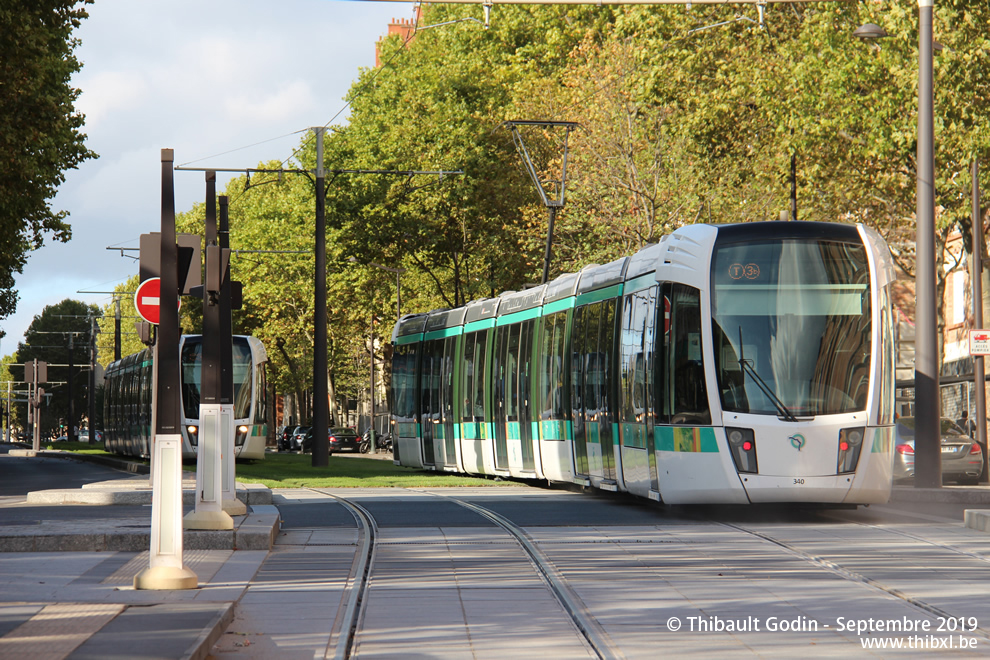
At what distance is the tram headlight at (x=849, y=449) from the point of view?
614 inches

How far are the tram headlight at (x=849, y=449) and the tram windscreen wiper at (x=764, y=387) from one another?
0.57 metres

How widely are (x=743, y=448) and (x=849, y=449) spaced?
44.2 inches

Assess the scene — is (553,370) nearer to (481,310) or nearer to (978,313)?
(481,310)

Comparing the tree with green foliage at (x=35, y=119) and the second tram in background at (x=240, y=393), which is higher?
the tree with green foliage at (x=35, y=119)

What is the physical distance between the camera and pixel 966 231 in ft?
102

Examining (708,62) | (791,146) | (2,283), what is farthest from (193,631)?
(708,62)

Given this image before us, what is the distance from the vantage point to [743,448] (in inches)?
618

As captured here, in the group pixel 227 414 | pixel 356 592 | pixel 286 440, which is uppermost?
pixel 227 414

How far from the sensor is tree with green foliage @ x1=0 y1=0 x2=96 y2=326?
23.8 m

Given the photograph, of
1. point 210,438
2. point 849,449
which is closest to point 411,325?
point 849,449

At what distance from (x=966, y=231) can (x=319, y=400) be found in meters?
14.3

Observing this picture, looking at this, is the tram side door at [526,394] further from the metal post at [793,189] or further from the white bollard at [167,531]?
the white bollard at [167,531]

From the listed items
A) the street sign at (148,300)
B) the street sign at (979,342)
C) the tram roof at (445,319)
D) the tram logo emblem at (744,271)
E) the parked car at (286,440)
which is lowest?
the parked car at (286,440)

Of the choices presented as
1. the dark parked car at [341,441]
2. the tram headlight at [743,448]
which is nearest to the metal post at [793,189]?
the tram headlight at [743,448]
